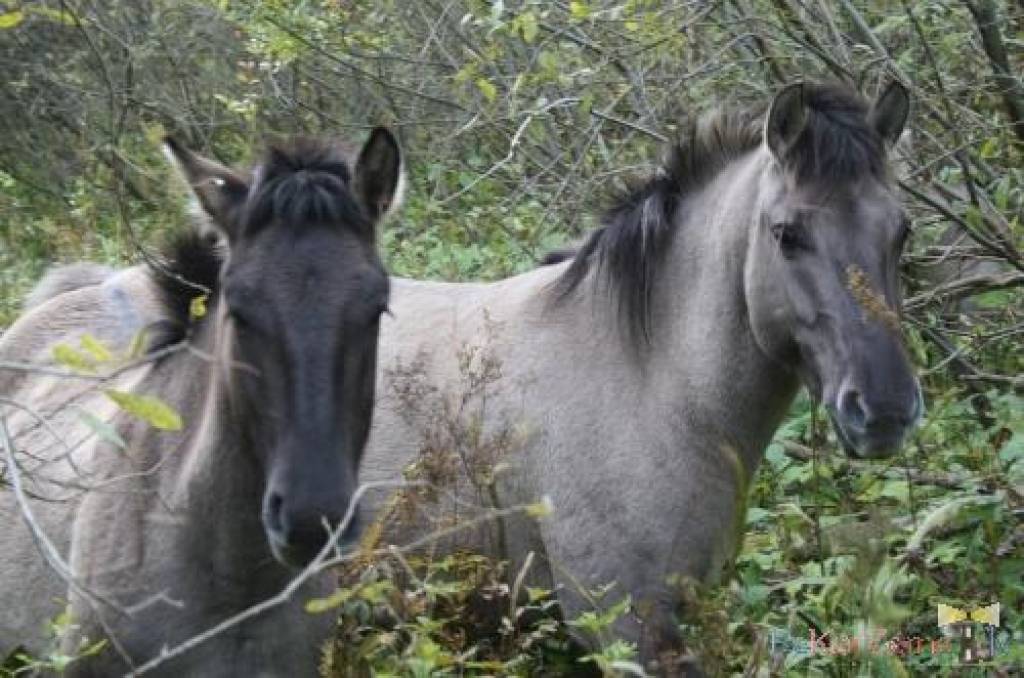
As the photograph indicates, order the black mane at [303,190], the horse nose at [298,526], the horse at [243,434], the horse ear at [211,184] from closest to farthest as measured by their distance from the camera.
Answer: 1. the horse nose at [298,526]
2. the horse at [243,434]
3. the black mane at [303,190]
4. the horse ear at [211,184]

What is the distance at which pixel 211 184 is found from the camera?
4340 mm

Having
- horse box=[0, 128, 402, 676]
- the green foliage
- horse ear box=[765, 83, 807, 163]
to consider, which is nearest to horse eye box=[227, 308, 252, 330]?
horse box=[0, 128, 402, 676]

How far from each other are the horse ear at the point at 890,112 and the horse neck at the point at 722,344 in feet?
1.16

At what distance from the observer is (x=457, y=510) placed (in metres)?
5.27

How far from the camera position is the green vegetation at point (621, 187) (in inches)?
193

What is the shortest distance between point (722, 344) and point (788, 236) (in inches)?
16.0

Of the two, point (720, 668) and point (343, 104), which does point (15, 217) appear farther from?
point (720, 668)

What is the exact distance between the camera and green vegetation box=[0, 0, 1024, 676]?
4895 millimetres

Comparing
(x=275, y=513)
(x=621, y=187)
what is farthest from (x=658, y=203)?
(x=275, y=513)

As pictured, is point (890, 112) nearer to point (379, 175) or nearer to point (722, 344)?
point (722, 344)

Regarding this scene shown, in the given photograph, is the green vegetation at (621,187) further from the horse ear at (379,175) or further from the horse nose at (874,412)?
the horse ear at (379,175)

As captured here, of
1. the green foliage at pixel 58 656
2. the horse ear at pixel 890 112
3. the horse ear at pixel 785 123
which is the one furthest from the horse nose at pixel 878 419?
the green foliage at pixel 58 656

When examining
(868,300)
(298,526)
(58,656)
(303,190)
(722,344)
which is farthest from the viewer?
(722,344)

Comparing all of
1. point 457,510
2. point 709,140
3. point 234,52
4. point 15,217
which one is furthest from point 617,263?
point 15,217
